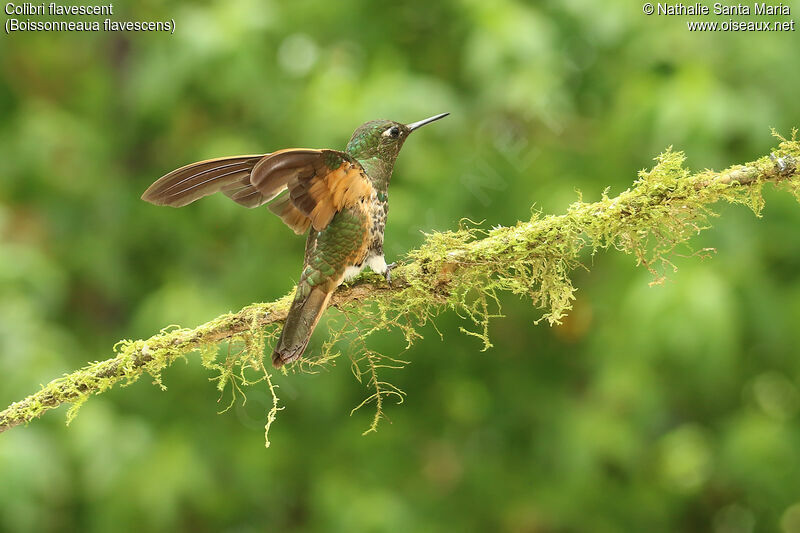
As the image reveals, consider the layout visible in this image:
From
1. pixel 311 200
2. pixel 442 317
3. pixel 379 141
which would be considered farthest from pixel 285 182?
pixel 442 317

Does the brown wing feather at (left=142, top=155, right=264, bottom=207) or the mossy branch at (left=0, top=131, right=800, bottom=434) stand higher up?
the brown wing feather at (left=142, top=155, right=264, bottom=207)

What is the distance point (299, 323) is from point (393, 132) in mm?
886

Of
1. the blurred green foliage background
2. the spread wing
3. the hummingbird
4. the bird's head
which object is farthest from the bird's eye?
the blurred green foliage background

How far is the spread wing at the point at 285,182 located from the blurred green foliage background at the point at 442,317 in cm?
323

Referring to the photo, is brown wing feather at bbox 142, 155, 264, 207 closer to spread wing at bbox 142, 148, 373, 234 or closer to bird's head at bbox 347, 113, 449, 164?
spread wing at bbox 142, 148, 373, 234

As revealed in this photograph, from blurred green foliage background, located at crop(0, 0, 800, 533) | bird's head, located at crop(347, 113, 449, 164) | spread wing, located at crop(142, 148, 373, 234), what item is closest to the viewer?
spread wing, located at crop(142, 148, 373, 234)

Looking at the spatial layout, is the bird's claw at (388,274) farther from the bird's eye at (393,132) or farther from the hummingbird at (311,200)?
the bird's eye at (393,132)

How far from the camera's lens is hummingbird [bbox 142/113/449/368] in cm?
233

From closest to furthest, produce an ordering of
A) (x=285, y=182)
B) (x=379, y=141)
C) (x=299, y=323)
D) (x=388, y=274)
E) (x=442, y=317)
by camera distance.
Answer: (x=285, y=182) < (x=299, y=323) < (x=388, y=274) < (x=379, y=141) < (x=442, y=317)

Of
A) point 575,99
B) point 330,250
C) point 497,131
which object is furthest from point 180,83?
point 330,250

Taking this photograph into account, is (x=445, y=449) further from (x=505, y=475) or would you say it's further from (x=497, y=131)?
(x=497, y=131)

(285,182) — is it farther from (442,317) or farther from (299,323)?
(442,317)

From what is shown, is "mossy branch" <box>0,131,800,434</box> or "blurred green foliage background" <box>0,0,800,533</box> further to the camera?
"blurred green foliage background" <box>0,0,800,533</box>

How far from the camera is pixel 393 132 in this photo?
3.07 m
